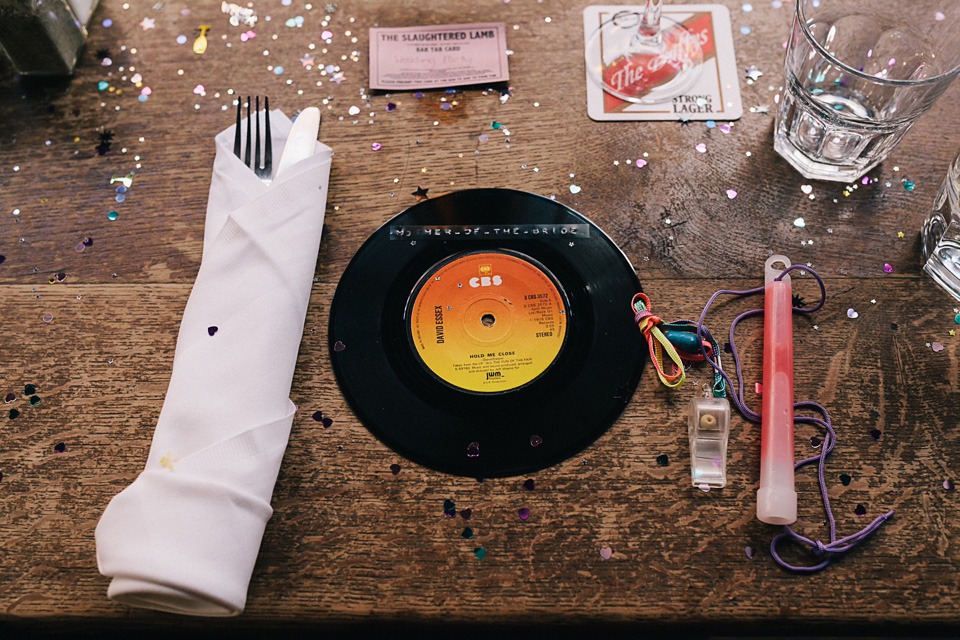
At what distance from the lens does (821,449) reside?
675mm

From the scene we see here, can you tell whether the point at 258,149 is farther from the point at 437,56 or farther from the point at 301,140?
the point at 437,56

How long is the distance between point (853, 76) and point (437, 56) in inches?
19.7

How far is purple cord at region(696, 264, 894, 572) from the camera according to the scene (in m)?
0.64

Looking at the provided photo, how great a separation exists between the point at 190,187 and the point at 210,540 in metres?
0.44

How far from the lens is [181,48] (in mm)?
918

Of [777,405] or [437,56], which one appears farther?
[437,56]

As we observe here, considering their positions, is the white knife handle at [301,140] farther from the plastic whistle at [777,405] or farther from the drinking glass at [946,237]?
the drinking glass at [946,237]

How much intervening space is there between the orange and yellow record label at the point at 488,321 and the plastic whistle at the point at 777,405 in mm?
216

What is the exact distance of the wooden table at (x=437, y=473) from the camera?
63cm

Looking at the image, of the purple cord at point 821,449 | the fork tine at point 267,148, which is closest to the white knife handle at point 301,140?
the fork tine at point 267,148

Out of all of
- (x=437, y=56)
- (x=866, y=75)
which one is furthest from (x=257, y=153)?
(x=866, y=75)

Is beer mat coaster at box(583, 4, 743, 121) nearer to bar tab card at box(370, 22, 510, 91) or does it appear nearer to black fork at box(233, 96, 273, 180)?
bar tab card at box(370, 22, 510, 91)

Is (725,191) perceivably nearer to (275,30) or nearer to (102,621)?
(275,30)

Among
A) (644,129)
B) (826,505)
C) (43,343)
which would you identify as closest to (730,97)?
(644,129)
